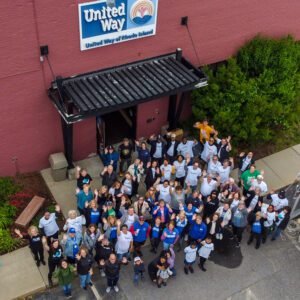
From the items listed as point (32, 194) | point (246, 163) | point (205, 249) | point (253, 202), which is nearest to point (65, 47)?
point (32, 194)

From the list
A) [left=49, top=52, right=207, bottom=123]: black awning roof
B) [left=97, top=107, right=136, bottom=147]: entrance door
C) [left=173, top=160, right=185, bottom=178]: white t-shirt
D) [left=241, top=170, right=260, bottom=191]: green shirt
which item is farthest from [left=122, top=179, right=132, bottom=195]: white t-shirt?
[left=241, top=170, right=260, bottom=191]: green shirt

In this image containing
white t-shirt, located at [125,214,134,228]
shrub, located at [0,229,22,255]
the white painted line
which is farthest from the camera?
shrub, located at [0,229,22,255]

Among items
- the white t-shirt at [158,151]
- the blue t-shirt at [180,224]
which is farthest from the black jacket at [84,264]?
the white t-shirt at [158,151]

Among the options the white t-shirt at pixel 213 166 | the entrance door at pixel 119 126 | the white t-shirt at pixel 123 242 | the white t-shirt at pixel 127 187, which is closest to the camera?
the white t-shirt at pixel 123 242

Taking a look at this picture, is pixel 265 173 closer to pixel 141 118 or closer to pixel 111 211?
pixel 141 118

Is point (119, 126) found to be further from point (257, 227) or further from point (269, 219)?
point (269, 219)

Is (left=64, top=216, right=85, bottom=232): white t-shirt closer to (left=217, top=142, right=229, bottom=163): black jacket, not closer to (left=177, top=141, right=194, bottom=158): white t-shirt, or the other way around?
(left=177, top=141, right=194, bottom=158): white t-shirt

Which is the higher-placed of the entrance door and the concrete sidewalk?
the entrance door

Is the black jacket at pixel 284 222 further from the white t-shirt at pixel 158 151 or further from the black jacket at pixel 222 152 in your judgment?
the white t-shirt at pixel 158 151
